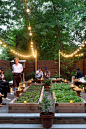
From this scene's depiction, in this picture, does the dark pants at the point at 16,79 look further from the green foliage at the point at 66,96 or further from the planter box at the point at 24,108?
the planter box at the point at 24,108

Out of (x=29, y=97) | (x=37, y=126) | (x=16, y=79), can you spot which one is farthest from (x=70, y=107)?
(x=16, y=79)

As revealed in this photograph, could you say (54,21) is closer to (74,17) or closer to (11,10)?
(74,17)

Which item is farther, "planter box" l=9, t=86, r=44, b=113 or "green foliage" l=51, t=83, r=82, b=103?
"green foliage" l=51, t=83, r=82, b=103

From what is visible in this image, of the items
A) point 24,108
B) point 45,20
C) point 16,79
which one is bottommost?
point 24,108

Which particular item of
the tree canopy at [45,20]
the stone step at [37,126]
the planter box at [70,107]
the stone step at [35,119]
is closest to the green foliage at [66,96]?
the planter box at [70,107]

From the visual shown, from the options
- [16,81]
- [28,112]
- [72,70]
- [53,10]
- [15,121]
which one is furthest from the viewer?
[53,10]

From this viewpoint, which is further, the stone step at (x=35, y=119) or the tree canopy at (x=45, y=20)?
the tree canopy at (x=45, y=20)

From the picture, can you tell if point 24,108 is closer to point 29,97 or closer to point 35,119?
point 35,119

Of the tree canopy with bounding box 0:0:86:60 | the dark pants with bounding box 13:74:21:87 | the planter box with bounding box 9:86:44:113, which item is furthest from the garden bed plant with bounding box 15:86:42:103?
the tree canopy with bounding box 0:0:86:60

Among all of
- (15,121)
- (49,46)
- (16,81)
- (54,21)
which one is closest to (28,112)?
(15,121)

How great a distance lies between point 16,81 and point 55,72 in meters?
6.80

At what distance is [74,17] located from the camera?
15055 millimetres

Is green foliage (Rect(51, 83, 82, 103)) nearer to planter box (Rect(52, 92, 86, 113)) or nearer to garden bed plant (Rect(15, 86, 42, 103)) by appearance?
planter box (Rect(52, 92, 86, 113))

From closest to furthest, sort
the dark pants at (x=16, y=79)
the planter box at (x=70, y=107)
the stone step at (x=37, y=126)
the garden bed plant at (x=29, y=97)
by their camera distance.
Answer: the stone step at (x=37, y=126) < the planter box at (x=70, y=107) < the garden bed plant at (x=29, y=97) < the dark pants at (x=16, y=79)
